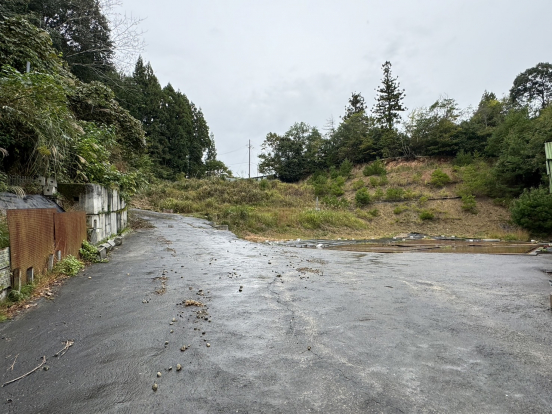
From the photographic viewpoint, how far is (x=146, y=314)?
138 inches

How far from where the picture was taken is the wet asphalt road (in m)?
1.99

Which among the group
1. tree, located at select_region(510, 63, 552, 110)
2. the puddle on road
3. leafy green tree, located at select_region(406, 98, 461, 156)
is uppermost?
tree, located at select_region(510, 63, 552, 110)

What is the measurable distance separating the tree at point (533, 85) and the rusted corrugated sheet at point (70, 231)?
50.7 meters

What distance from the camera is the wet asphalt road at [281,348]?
1.99 metres

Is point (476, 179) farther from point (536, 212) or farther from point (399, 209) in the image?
point (536, 212)

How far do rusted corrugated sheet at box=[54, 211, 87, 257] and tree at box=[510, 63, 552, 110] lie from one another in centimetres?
A: 5069

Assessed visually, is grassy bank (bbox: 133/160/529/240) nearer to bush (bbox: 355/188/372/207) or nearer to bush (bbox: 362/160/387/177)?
bush (bbox: 355/188/372/207)

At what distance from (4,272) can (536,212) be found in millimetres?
23484

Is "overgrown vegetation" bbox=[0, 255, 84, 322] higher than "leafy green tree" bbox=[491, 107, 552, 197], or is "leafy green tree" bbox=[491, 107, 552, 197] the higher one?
"leafy green tree" bbox=[491, 107, 552, 197]

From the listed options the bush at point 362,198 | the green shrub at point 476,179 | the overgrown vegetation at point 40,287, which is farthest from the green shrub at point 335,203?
the overgrown vegetation at point 40,287

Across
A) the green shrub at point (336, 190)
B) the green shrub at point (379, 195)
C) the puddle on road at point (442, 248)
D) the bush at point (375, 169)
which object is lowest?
the puddle on road at point (442, 248)

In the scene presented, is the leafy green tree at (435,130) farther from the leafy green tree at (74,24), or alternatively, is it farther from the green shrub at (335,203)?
the leafy green tree at (74,24)

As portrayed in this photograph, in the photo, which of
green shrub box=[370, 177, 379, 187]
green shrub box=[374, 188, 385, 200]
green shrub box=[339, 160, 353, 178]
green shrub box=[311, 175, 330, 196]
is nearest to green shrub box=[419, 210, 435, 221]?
green shrub box=[374, 188, 385, 200]

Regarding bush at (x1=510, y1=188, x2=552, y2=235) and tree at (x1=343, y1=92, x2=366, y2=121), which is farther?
tree at (x1=343, y1=92, x2=366, y2=121)
